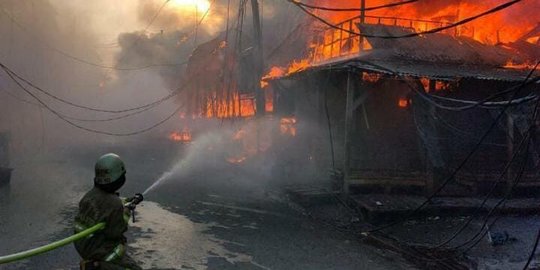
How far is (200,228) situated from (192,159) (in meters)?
12.8

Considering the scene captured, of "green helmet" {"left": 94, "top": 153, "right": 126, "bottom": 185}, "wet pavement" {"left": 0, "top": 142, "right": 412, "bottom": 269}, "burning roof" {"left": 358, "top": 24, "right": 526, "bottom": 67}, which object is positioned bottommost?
"wet pavement" {"left": 0, "top": 142, "right": 412, "bottom": 269}

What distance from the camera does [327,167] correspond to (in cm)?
1490

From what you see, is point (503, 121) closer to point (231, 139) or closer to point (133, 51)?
point (231, 139)

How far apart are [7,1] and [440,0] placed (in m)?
24.8

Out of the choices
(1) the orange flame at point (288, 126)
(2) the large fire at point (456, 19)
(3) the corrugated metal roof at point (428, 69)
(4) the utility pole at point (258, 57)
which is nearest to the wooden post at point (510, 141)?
(3) the corrugated metal roof at point (428, 69)

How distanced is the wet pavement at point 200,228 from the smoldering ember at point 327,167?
6 centimetres

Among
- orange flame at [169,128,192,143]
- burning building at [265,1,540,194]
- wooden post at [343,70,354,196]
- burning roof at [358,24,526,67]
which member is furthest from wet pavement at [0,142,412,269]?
orange flame at [169,128,192,143]

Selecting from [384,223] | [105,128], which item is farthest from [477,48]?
[105,128]

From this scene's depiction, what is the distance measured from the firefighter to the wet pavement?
3305 millimetres

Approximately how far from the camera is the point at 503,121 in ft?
39.2

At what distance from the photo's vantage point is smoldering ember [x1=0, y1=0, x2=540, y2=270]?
732cm

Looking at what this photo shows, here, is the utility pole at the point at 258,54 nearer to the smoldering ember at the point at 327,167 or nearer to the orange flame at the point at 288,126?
the smoldering ember at the point at 327,167

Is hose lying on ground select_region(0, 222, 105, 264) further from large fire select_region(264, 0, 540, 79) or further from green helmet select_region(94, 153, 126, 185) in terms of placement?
large fire select_region(264, 0, 540, 79)

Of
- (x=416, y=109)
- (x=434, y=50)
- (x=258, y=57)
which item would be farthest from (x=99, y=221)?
(x=258, y=57)
